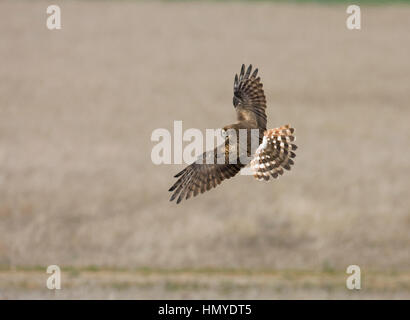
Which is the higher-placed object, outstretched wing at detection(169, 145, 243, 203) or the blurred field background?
the blurred field background

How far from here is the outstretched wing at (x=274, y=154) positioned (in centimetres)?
674

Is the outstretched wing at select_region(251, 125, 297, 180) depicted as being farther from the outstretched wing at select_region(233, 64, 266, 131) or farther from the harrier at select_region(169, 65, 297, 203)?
the outstretched wing at select_region(233, 64, 266, 131)

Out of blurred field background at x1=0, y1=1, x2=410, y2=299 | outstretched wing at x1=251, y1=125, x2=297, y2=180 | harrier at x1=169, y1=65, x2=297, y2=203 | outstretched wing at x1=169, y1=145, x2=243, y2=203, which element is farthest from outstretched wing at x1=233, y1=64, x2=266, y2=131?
blurred field background at x1=0, y1=1, x2=410, y2=299

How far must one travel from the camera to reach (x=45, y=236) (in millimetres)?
17266

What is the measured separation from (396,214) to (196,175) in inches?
506

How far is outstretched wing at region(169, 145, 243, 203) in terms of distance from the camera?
6332 mm

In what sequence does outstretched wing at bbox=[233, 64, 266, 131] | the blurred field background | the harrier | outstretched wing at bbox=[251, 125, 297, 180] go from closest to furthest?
the harrier
outstretched wing at bbox=[251, 125, 297, 180]
outstretched wing at bbox=[233, 64, 266, 131]
the blurred field background

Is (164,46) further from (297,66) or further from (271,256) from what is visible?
(271,256)

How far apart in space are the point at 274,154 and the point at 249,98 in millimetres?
1025

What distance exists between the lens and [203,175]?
657cm

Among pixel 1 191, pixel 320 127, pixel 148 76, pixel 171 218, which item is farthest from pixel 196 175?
pixel 148 76

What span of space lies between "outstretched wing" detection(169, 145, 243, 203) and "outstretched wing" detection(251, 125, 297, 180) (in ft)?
1.08

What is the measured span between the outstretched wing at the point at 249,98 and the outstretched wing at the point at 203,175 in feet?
2.40

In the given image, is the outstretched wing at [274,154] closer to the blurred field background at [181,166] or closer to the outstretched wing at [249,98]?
the outstretched wing at [249,98]
